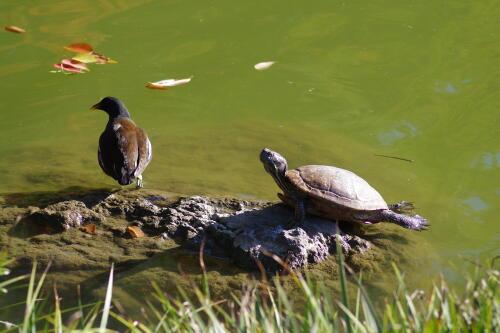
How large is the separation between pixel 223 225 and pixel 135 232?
0.69m

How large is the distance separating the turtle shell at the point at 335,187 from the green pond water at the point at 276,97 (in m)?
0.63

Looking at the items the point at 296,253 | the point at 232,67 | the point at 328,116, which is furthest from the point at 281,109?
the point at 296,253

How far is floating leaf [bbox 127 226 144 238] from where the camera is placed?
461 centimetres

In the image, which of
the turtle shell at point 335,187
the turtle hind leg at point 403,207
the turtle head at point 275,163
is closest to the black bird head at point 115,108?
the turtle head at point 275,163

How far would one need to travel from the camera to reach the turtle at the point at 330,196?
14.9 feet

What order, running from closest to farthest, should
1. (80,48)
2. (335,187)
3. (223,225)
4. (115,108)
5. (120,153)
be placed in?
(223,225)
(335,187)
(120,153)
(115,108)
(80,48)

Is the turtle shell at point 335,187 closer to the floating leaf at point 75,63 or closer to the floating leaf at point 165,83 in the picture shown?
the floating leaf at point 165,83

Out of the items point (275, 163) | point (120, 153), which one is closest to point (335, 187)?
point (275, 163)

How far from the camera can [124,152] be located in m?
5.45

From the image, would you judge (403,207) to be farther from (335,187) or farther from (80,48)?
(80,48)

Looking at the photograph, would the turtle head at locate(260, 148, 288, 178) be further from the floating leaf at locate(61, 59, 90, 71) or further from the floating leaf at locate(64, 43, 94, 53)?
the floating leaf at locate(64, 43, 94, 53)

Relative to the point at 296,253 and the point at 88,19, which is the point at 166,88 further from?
the point at 296,253

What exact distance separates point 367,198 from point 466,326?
7.09 feet

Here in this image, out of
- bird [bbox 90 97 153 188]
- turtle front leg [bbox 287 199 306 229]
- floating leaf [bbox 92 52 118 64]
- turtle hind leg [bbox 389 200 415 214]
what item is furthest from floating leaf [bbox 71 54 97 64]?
turtle hind leg [bbox 389 200 415 214]
